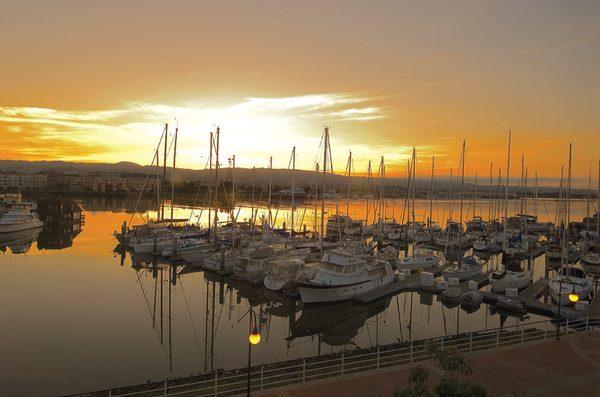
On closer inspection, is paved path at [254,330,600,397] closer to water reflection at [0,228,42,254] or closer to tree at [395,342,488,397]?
tree at [395,342,488,397]

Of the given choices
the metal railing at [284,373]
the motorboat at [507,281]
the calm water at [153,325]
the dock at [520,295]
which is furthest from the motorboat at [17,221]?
the motorboat at [507,281]

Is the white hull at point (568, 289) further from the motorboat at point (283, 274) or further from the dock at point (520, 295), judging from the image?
the motorboat at point (283, 274)

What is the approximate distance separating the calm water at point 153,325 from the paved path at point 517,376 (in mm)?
9232

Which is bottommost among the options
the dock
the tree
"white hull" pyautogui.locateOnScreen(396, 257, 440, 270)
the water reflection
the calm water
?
the calm water

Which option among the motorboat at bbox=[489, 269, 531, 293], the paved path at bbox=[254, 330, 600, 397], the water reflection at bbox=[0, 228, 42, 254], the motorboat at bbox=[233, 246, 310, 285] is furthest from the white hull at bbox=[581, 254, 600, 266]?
the water reflection at bbox=[0, 228, 42, 254]

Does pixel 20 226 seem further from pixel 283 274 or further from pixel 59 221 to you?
pixel 283 274

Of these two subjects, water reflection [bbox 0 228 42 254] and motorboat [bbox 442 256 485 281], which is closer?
motorboat [bbox 442 256 485 281]

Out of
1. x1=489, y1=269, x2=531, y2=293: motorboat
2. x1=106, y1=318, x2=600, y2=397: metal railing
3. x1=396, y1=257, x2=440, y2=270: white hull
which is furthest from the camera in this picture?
x1=396, y1=257, x2=440, y2=270: white hull

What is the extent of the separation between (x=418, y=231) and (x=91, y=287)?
49247 mm

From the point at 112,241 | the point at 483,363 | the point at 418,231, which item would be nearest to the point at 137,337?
the point at 483,363

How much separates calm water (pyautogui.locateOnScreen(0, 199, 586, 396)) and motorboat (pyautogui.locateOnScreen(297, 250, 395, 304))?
1.00m

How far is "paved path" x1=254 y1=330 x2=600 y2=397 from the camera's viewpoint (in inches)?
548

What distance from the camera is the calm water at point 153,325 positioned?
69.1 feet

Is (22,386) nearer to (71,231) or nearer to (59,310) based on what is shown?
(59,310)
